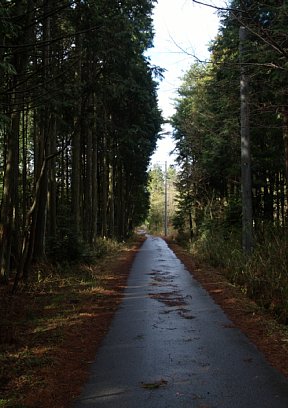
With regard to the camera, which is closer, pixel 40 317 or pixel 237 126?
pixel 40 317

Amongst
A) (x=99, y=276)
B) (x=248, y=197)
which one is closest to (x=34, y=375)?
(x=99, y=276)

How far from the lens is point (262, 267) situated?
463 inches

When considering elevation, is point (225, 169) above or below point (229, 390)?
above

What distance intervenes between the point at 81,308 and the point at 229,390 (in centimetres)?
522

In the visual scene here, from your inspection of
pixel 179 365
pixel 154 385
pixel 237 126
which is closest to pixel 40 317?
pixel 179 365

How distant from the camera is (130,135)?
73.3ft

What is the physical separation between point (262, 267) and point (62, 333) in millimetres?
6193

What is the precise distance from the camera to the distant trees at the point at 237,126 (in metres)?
10.9

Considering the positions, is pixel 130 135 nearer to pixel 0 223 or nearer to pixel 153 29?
pixel 153 29

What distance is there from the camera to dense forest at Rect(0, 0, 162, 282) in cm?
818

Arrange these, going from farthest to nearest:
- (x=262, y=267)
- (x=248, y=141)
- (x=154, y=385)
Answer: (x=248, y=141), (x=262, y=267), (x=154, y=385)

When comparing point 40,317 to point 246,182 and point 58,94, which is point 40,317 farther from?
point 246,182

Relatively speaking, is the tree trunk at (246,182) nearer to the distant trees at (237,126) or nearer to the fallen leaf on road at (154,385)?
the distant trees at (237,126)

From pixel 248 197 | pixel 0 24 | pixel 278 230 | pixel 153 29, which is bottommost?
pixel 278 230
